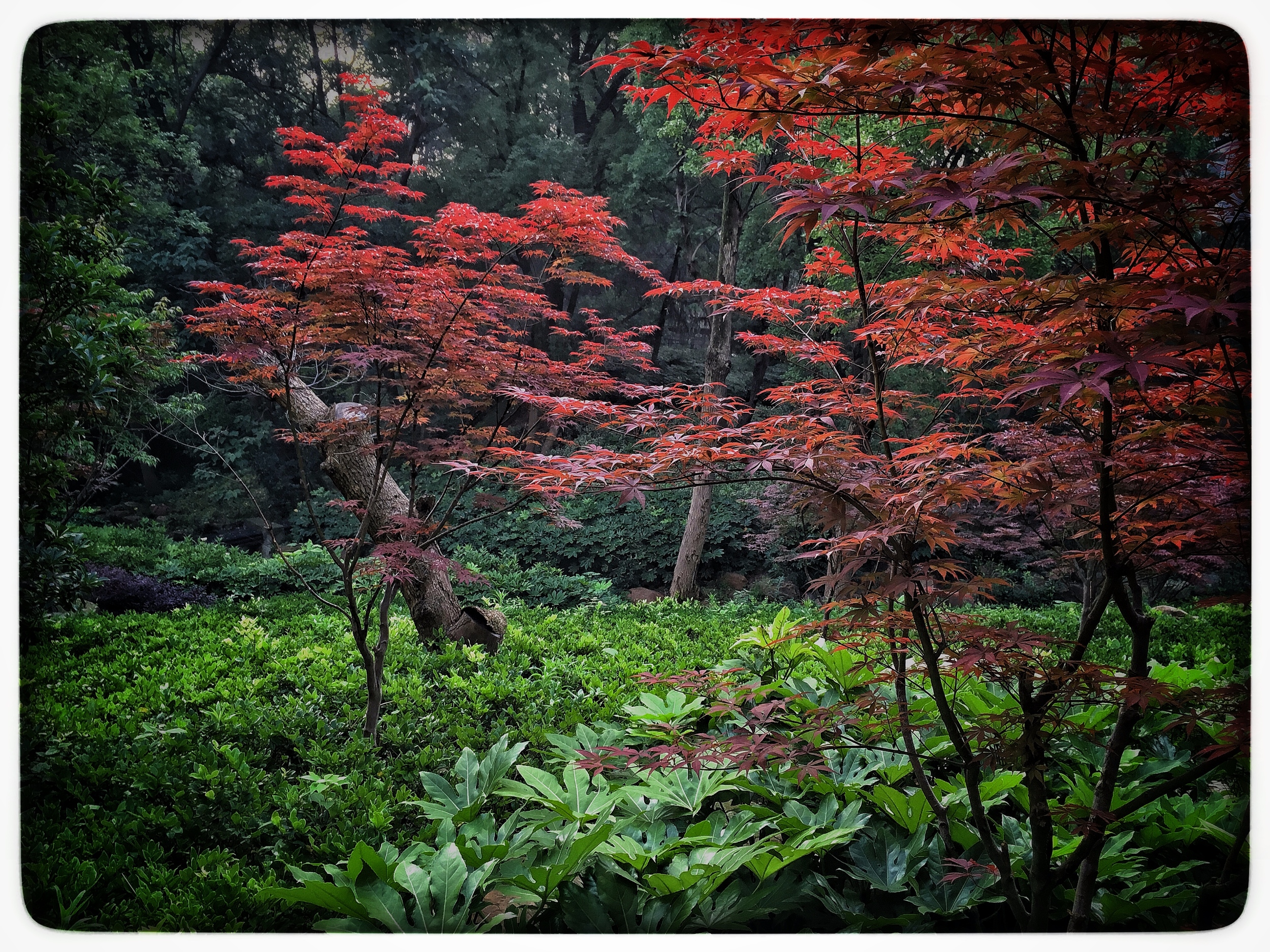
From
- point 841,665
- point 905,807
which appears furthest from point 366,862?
point 841,665

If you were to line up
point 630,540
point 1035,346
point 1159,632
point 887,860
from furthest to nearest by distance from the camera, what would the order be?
1. point 630,540
2. point 1159,632
3. point 887,860
4. point 1035,346

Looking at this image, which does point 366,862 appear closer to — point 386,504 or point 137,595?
point 386,504

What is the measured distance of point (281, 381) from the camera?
2.52 metres

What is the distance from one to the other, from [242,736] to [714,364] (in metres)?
3.65

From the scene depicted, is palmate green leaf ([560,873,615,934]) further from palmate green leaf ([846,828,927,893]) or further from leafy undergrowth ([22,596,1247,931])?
palmate green leaf ([846,828,927,893])

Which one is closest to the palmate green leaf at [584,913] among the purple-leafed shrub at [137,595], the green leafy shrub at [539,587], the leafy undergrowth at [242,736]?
the leafy undergrowth at [242,736]

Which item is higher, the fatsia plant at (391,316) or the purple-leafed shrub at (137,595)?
the fatsia plant at (391,316)

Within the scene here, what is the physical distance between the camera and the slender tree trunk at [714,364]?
4660 millimetres

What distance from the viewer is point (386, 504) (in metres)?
3.19

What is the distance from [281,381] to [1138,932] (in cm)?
284

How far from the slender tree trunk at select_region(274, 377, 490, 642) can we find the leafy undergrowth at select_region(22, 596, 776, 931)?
188 millimetres

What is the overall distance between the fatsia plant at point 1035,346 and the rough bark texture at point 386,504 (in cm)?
184

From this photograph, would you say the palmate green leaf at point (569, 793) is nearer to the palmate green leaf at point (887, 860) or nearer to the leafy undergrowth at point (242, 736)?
the leafy undergrowth at point (242, 736)
